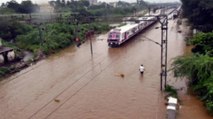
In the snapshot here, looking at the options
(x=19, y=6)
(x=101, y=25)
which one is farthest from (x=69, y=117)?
(x=19, y=6)

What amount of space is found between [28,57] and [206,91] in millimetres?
17875

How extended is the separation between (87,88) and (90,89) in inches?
9.9

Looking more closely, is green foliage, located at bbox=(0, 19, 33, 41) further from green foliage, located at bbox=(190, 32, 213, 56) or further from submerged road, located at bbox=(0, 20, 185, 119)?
green foliage, located at bbox=(190, 32, 213, 56)

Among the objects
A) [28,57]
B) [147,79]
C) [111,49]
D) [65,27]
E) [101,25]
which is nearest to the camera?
[147,79]

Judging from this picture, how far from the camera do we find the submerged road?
15.8 m

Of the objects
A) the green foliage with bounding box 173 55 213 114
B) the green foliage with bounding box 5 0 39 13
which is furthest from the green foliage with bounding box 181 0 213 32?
the green foliage with bounding box 5 0 39 13

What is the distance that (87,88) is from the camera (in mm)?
19281

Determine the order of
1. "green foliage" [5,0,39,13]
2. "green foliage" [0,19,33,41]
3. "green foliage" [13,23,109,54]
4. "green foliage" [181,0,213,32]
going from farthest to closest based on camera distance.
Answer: "green foliage" [5,0,39,13] → "green foliage" [0,19,33,41] → "green foliage" [181,0,213,32] → "green foliage" [13,23,109,54]

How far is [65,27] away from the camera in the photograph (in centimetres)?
3744

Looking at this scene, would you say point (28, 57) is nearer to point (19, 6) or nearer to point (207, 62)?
point (207, 62)

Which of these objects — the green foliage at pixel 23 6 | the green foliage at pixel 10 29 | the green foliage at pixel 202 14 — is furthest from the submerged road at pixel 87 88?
the green foliage at pixel 23 6

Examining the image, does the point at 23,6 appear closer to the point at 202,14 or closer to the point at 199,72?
the point at 202,14

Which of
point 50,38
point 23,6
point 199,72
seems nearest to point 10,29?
point 50,38

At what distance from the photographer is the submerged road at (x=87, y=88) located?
15766mm
